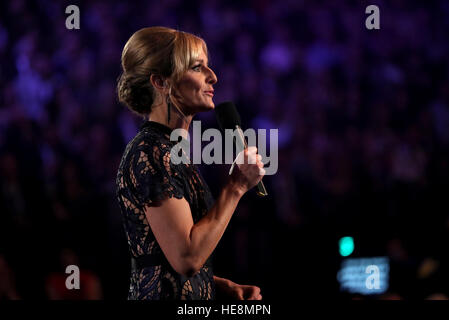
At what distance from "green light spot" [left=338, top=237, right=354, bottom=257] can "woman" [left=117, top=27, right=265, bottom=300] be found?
1.84 m

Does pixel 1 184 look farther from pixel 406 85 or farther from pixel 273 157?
pixel 406 85

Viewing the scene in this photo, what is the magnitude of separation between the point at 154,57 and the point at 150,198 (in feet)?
1.13

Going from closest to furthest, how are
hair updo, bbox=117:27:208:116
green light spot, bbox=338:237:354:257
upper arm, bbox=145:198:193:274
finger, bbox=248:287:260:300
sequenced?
upper arm, bbox=145:198:193:274
hair updo, bbox=117:27:208:116
finger, bbox=248:287:260:300
green light spot, bbox=338:237:354:257

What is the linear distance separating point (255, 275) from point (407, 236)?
92cm

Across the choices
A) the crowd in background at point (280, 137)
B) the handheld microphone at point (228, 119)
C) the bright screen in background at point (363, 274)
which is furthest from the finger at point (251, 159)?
the bright screen in background at point (363, 274)

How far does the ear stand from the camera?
1419 mm

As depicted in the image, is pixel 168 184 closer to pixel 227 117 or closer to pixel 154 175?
pixel 154 175

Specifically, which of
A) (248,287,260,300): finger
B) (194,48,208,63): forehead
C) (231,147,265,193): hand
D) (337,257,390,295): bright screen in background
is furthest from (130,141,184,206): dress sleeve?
(337,257,390,295): bright screen in background

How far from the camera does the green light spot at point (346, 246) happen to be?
10.7 feet

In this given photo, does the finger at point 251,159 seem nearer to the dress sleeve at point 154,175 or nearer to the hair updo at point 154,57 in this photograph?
the dress sleeve at point 154,175

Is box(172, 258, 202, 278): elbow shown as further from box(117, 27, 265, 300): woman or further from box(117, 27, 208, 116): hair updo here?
box(117, 27, 208, 116): hair updo

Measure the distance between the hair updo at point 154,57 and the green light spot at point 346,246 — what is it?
6.87 ft

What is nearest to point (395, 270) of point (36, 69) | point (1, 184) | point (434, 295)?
point (434, 295)

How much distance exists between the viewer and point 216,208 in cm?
131
